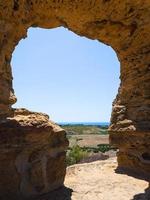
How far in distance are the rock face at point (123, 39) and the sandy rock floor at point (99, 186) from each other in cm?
81

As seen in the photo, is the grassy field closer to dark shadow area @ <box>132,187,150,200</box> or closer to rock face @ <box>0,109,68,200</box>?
dark shadow area @ <box>132,187,150,200</box>

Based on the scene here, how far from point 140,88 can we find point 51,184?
4328 millimetres

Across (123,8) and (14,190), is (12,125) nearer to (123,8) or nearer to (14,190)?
(14,190)

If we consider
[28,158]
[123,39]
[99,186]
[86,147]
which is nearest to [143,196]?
[99,186]

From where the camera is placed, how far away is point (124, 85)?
36.0 ft

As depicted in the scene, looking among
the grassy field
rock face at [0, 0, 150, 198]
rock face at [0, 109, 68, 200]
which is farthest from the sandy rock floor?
the grassy field

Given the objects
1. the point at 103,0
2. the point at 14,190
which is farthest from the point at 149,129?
the point at 14,190

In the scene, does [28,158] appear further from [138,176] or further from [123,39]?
[123,39]

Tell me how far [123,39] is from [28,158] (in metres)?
5.51

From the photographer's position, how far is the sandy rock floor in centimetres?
771

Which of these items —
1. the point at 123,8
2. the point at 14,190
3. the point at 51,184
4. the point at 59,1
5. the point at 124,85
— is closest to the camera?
the point at 14,190

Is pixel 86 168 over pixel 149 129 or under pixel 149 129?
under

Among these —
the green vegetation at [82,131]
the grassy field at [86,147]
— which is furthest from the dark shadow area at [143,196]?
the green vegetation at [82,131]

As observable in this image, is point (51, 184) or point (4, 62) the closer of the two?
point (4, 62)
